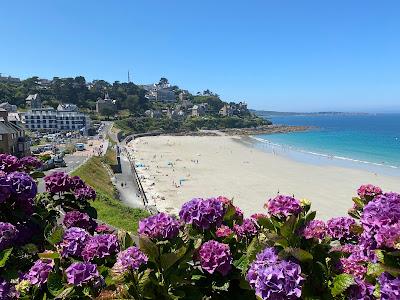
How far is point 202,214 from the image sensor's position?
9.37 ft

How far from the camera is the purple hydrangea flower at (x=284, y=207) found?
2.63 m

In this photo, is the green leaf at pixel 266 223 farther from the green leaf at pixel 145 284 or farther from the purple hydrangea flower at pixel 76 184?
the purple hydrangea flower at pixel 76 184

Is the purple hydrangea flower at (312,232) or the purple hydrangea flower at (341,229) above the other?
the purple hydrangea flower at (312,232)

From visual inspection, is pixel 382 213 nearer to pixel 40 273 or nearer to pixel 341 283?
pixel 341 283

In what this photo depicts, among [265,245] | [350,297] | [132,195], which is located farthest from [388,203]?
[132,195]

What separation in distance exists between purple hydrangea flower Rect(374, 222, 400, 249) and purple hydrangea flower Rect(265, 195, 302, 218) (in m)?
0.57

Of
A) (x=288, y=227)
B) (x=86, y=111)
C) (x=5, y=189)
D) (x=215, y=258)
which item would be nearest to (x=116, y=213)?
(x=5, y=189)

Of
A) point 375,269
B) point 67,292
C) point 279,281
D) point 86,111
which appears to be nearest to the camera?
point 279,281

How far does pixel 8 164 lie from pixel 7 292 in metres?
1.75

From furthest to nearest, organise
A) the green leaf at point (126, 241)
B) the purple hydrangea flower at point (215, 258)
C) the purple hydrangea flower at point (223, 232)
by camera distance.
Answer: the purple hydrangea flower at point (223, 232) < the green leaf at point (126, 241) < the purple hydrangea flower at point (215, 258)

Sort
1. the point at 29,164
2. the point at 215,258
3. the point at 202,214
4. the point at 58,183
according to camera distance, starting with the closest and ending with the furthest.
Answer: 1. the point at 215,258
2. the point at 202,214
3. the point at 58,183
4. the point at 29,164

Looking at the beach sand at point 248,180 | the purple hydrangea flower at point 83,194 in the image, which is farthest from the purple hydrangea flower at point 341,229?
the beach sand at point 248,180

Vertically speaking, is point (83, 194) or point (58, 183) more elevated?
point (58, 183)

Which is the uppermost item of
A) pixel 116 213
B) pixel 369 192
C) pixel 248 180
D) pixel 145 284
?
pixel 369 192
